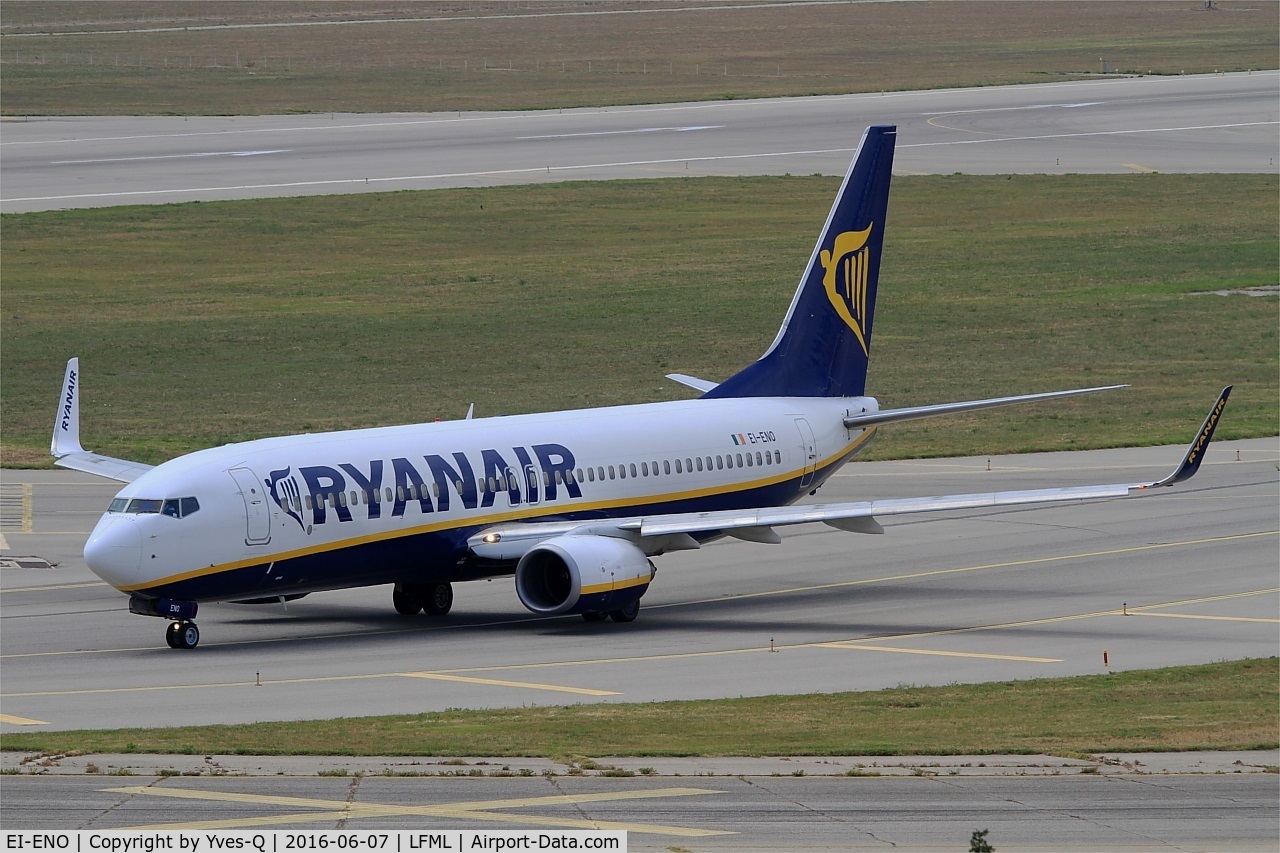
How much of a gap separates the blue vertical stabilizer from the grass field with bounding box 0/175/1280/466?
46.0 ft

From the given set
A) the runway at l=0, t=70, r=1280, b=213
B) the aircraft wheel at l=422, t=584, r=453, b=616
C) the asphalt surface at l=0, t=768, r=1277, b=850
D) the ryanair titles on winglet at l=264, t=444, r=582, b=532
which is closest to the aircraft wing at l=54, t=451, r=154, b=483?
the aircraft wheel at l=422, t=584, r=453, b=616

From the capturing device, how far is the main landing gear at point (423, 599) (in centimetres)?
4359

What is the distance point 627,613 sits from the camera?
42.2 m

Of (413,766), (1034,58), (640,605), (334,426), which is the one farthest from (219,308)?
(1034,58)

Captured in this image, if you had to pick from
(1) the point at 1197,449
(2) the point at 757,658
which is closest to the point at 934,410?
(1) the point at 1197,449

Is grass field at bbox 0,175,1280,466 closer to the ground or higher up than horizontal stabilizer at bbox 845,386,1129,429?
higher up

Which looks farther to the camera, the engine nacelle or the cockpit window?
the engine nacelle

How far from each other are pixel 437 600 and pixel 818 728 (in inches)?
554

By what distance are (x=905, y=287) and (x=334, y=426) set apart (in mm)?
37475

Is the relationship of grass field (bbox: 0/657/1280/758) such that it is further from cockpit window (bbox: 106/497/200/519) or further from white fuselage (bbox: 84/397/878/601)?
cockpit window (bbox: 106/497/200/519)

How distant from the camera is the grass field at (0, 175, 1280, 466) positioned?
71250 millimetres

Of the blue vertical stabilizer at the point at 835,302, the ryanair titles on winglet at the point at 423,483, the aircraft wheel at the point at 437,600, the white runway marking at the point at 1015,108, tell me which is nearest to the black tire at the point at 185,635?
the ryanair titles on winglet at the point at 423,483

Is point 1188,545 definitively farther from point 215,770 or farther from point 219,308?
point 219,308

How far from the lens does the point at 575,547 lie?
1602 inches
